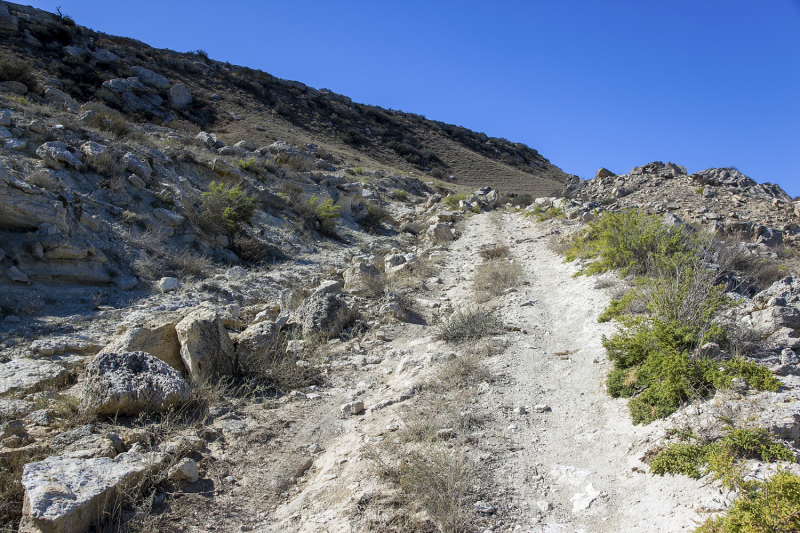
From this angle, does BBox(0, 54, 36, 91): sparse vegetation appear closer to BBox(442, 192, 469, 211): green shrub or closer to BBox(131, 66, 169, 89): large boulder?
BBox(131, 66, 169, 89): large boulder

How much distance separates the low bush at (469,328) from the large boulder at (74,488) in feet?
12.3

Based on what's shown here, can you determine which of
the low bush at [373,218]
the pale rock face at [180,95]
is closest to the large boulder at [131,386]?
the low bush at [373,218]

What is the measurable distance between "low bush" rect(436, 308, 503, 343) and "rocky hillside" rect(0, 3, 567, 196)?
20.3 m

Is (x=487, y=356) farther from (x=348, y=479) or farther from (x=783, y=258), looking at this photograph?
(x=783, y=258)

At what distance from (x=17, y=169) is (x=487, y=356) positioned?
8218 mm

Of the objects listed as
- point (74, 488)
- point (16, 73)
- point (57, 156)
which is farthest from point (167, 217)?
point (16, 73)

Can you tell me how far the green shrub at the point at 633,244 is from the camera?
22.8ft

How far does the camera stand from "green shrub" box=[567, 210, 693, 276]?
6945mm

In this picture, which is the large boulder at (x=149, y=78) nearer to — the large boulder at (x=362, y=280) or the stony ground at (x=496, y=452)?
the large boulder at (x=362, y=280)

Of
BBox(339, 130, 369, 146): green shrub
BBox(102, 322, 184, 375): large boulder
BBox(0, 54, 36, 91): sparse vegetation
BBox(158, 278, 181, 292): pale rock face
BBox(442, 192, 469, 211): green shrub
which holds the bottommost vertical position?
BBox(102, 322, 184, 375): large boulder

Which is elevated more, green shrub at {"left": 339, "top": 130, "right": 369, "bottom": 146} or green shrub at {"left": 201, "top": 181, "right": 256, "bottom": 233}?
green shrub at {"left": 339, "top": 130, "right": 369, "bottom": 146}

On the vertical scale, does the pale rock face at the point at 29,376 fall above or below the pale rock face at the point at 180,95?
below

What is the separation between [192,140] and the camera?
54.1 feet

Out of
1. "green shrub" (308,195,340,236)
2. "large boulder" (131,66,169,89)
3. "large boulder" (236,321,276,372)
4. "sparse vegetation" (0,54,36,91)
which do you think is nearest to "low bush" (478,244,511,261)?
"green shrub" (308,195,340,236)
